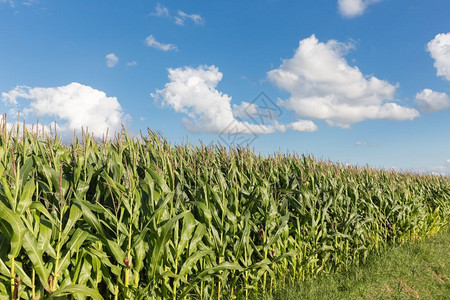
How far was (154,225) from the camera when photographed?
3951 millimetres

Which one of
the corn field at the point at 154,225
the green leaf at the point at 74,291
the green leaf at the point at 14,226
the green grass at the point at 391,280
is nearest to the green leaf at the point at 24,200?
the corn field at the point at 154,225

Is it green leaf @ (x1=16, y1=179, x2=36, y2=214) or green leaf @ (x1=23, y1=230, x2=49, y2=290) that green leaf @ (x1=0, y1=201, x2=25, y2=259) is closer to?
green leaf @ (x1=23, y1=230, x2=49, y2=290)

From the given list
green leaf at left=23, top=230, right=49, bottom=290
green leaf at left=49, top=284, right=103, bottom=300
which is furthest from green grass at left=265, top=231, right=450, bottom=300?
green leaf at left=23, top=230, right=49, bottom=290

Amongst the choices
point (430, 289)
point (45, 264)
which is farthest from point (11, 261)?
point (430, 289)

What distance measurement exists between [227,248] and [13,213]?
9.84 ft

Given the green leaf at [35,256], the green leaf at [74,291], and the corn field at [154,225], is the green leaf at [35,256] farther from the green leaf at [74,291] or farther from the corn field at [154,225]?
the green leaf at [74,291]

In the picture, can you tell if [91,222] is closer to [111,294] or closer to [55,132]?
[111,294]

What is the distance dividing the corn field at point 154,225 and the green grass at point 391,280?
344 millimetres

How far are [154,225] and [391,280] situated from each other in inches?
232

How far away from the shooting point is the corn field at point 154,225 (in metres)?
3.40

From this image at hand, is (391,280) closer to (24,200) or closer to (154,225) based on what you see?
(154,225)

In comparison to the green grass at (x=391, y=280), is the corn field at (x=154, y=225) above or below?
above

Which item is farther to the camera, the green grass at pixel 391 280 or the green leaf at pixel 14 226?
the green grass at pixel 391 280

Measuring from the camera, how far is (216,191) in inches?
203
